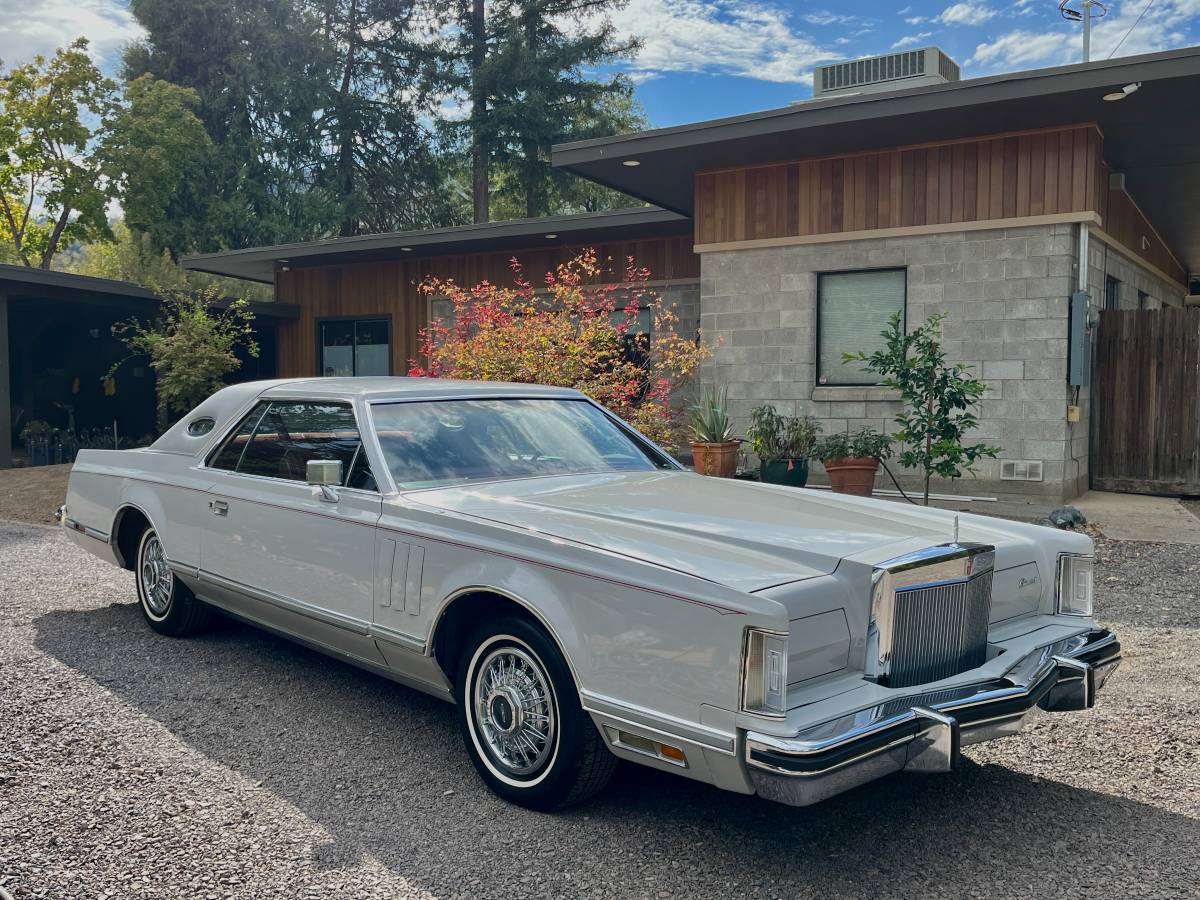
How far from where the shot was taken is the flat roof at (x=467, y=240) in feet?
51.8

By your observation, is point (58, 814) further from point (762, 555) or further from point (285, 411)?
point (762, 555)

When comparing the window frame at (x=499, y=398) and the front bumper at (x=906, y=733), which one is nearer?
the front bumper at (x=906, y=733)

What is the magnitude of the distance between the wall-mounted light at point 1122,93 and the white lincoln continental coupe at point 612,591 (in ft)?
22.9

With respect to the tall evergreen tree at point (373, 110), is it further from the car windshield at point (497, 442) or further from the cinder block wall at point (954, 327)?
the car windshield at point (497, 442)

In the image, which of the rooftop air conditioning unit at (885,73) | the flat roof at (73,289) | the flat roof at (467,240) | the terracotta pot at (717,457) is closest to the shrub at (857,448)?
the terracotta pot at (717,457)

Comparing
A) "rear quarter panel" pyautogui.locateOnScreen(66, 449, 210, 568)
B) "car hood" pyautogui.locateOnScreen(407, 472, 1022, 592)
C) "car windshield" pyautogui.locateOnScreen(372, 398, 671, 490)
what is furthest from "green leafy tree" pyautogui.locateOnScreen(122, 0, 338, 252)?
"car hood" pyautogui.locateOnScreen(407, 472, 1022, 592)

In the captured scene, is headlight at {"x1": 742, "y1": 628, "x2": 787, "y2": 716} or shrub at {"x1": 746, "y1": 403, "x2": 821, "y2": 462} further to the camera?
shrub at {"x1": 746, "y1": 403, "x2": 821, "y2": 462}

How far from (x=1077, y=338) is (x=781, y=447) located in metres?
3.28

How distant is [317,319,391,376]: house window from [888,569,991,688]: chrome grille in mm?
17522

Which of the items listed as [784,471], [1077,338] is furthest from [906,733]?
[1077,338]

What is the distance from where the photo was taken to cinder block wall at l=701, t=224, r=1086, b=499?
10797 millimetres

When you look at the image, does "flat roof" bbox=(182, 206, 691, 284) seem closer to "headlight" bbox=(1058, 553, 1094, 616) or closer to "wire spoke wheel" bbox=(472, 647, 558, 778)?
"headlight" bbox=(1058, 553, 1094, 616)

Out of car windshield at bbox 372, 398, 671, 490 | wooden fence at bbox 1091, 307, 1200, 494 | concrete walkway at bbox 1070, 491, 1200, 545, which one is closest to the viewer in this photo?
car windshield at bbox 372, 398, 671, 490

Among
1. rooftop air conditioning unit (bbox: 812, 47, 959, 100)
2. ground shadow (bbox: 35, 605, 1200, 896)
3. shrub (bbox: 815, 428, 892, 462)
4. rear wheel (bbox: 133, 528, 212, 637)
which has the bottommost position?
ground shadow (bbox: 35, 605, 1200, 896)
